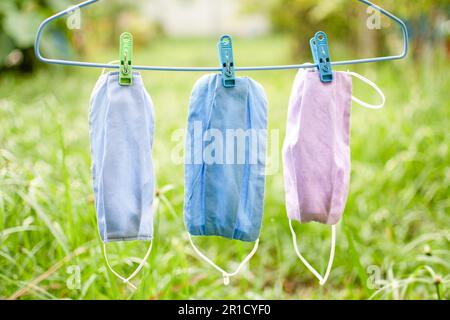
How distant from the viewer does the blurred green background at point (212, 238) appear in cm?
161

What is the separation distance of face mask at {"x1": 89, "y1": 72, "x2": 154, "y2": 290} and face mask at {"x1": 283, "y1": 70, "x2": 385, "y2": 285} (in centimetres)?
31

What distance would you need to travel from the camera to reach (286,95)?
4461 millimetres

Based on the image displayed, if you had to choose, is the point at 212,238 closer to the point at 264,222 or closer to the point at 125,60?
the point at 264,222

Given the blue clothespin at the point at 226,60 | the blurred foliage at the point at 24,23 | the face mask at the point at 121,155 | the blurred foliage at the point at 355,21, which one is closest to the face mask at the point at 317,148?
the blue clothespin at the point at 226,60

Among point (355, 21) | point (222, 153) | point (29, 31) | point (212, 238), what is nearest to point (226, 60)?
point (222, 153)

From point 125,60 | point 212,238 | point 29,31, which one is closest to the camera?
point 125,60

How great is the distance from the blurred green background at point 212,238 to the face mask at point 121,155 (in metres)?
0.43

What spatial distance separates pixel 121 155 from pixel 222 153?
208mm

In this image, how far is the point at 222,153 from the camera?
1100 millimetres

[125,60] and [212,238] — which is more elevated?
[125,60]

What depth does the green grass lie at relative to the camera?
1.60m

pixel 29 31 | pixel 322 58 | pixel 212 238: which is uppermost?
pixel 29 31

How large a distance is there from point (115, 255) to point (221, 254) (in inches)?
22.9
